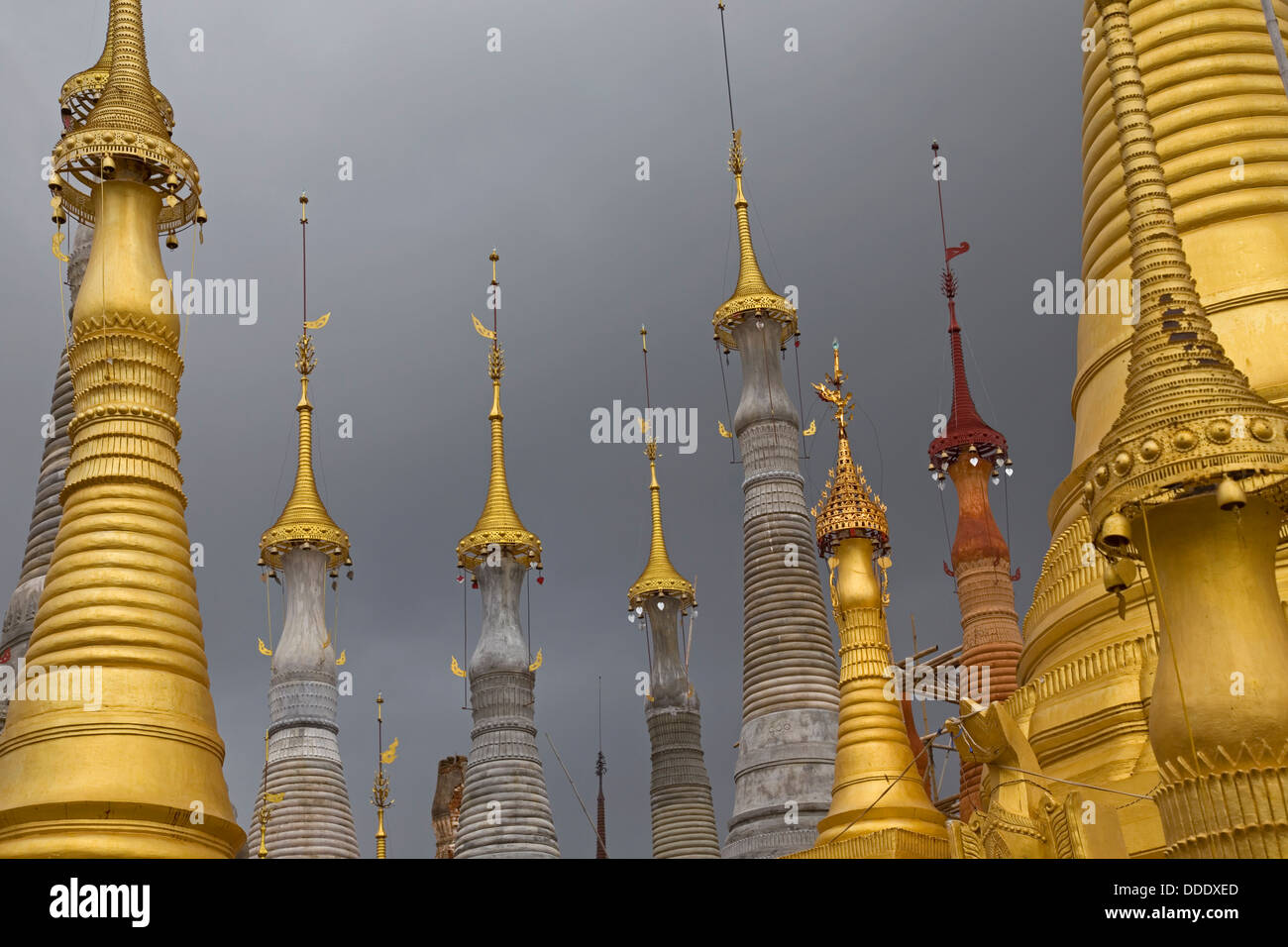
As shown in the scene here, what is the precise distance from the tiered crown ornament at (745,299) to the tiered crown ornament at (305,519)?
960 centimetres

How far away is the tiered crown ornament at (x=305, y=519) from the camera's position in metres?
37.4

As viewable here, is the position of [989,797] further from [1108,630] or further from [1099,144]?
[1099,144]

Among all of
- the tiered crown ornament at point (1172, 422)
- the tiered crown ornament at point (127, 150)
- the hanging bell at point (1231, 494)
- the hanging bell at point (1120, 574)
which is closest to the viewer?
the hanging bell at point (1231, 494)

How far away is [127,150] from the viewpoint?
760 inches

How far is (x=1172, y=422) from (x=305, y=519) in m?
28.6

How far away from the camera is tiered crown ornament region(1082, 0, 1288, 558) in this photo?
1105 cm

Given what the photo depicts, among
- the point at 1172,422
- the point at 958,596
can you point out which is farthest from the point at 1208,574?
the point at 958,596

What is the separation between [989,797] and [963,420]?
22.0 meters

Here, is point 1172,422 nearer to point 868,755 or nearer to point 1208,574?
point 1208,574

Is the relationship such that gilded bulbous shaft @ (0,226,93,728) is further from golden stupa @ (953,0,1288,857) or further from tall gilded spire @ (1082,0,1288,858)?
tall gilded spire @ (1082,0,1288,858)

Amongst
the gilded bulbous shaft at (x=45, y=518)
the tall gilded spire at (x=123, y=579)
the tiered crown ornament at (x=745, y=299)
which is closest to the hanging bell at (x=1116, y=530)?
the tall gilded spire at (x=123, y=579)

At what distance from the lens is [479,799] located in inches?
1371

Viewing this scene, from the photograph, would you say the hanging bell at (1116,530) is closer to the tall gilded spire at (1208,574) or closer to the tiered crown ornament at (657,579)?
the tall gilded spire at (1208,574)
